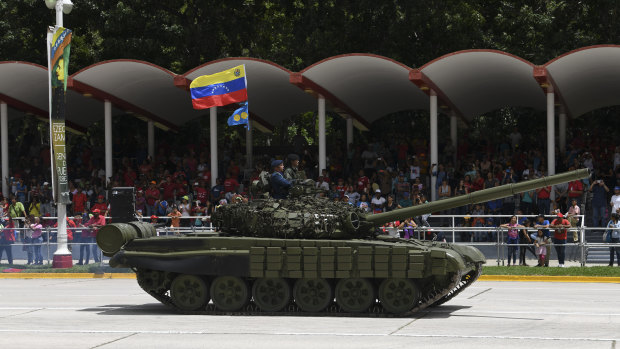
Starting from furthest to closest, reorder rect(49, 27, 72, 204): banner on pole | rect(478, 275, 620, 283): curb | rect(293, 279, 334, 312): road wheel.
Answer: rect(49, 27, 72, 204): banner on pole
rect(478, 275, 620, 283): curb
rect(293, 279, 334, 312): road wheel

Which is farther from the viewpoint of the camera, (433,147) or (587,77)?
(433,147)

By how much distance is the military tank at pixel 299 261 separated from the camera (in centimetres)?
1520

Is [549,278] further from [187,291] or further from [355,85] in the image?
[355,85]

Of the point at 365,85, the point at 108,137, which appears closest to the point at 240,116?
the point at 365,85

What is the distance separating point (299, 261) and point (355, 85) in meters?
18.3

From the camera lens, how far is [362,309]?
15.4m

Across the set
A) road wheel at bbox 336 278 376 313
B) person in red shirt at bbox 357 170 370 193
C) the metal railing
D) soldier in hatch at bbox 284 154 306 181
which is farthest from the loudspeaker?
road wheel at bbox 336 278 376 313

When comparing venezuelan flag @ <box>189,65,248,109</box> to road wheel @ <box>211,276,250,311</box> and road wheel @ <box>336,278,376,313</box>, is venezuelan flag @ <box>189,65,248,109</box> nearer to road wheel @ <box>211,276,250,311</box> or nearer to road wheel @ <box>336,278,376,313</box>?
road wheel @ <box>211,276,250,311</box>

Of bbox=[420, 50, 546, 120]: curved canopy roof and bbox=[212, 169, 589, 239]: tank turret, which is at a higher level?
bbox=[420, 50, 546, 120]: curved canopy roof

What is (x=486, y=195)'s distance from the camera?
15.3 meters

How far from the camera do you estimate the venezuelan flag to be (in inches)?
1139

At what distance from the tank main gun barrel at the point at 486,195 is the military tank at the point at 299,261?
2 centimetres

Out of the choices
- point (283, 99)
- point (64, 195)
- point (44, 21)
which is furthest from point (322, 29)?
point (64, 195)

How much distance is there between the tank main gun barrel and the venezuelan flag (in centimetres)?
1317
